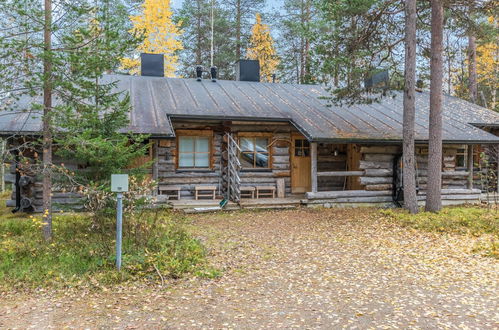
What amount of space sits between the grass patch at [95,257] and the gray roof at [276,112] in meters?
3.94

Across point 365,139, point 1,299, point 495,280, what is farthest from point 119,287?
point 365,139

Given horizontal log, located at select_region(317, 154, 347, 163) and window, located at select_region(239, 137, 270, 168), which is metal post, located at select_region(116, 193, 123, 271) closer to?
window, located at select_region(239, 137, 270, 168)

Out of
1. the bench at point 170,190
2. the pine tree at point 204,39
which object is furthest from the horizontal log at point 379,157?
the pine tree at point 204,39

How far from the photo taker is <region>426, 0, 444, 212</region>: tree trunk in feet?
32.0

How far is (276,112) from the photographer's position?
12.4 meters

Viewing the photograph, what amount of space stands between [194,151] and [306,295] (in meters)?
8.39

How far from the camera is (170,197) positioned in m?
11.7

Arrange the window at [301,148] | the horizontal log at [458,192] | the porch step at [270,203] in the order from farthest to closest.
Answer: the window at [301,148] → the horizontal log at [458,192] → the porch step at [270,203]

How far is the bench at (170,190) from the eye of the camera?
11430 mm

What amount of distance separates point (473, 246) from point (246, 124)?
740 centimetres

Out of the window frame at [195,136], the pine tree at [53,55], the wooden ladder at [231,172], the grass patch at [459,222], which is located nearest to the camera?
the pine tree at [53,55]

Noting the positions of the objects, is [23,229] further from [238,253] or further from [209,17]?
[209,17]

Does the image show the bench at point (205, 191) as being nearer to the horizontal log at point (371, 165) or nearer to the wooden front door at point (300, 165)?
the wooden front door at point (300, 165)

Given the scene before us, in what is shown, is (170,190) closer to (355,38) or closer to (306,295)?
(355,38)
